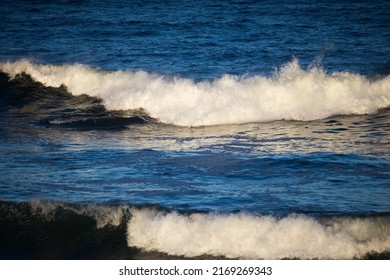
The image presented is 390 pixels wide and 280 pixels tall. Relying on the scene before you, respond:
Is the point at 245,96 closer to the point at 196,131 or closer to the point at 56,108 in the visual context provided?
the point at 196,131

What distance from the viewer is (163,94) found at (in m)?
14.2

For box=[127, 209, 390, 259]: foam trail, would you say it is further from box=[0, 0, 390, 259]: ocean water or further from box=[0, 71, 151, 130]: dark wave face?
box=[0, 71, 151, 130]: dark wave face

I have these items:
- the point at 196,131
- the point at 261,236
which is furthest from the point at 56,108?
the point at 261,236

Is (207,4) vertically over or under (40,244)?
over

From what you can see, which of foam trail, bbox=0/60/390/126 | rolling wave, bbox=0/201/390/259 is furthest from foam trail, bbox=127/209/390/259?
foam trail, bbox=0/60/390/126

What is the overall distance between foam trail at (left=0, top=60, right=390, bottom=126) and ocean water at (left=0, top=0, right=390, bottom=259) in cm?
4

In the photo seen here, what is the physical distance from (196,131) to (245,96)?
7.15ft

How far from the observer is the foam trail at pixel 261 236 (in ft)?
22.1

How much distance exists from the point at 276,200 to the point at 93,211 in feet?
7.39

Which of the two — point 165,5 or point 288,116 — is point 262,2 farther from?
point 288,116

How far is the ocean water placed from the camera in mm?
7094

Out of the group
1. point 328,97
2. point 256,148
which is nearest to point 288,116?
point 328,97

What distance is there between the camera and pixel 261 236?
271 inches

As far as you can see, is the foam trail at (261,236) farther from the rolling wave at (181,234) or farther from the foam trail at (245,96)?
the foam trail at (245,96)
